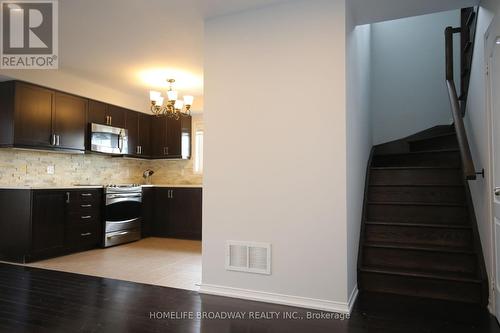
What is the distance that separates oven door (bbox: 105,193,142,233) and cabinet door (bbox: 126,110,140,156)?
0.85m

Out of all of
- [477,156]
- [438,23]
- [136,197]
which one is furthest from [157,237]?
[438,23]

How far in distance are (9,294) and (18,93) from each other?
8.23 feet

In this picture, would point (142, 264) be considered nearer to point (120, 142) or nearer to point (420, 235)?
point (120, 142)

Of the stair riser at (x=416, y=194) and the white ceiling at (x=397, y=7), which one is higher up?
the white ceiling at (x=397, y=7)

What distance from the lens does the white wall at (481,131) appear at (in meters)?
2.52

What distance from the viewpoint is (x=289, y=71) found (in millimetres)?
2750

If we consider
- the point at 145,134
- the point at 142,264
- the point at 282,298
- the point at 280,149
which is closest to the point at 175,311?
the point at 282,298

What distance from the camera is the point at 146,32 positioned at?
11.3 feet

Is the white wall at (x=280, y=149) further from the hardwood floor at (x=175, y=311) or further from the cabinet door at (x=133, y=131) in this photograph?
the cabinet door at (x=133, y=131)

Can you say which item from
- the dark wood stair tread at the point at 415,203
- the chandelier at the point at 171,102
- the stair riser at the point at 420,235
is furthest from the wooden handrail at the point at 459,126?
the chandelier at the point at 171,102

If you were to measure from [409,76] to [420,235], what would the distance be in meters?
2.77

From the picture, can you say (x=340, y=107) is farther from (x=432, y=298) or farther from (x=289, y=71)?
(x=432, y=298)

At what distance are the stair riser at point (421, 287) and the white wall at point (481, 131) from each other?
182mm

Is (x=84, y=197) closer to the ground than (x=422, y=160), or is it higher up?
closer to the ground
